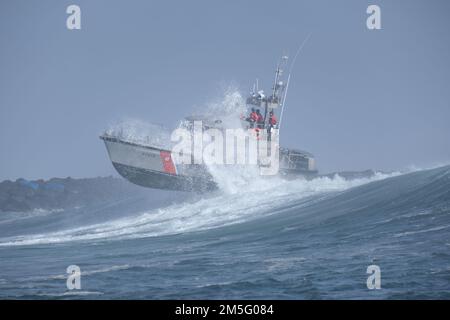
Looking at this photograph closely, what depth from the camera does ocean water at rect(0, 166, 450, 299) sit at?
10344 millimetres

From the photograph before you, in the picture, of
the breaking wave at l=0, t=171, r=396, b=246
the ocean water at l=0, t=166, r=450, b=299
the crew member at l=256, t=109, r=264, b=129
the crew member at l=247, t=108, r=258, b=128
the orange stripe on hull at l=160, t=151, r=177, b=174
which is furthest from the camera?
the crew member at l=256, t=109, r=264, b=129

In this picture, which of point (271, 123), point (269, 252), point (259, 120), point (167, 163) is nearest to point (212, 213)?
point (167, 163)

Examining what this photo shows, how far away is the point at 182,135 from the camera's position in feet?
113

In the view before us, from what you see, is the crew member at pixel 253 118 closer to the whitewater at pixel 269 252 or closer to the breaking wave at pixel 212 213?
the breaking wave at pixel 212 213

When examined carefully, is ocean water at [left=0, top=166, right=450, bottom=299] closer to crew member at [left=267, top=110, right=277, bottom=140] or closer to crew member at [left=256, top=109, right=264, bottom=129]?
crew member at [left=267, top=110, right=277, bottom=140]

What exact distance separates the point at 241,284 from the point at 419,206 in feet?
29.2

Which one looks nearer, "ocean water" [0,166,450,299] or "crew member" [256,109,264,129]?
"ocean water" [0,166,450,299]

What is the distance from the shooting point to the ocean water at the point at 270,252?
1034 centimetres

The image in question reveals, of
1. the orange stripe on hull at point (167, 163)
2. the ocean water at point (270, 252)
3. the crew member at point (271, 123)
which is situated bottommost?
the ocean water at point (270, 252)

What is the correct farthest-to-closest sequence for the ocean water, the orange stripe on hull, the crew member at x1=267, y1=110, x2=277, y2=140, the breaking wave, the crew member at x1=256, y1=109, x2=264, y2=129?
the crew member at x1=256, y1=109, x2=264, y2=129 < the crew member at x1=267, y1=110, x2=277, y2=140 < the orange stripe on hull < the breaking wave < the ocean water

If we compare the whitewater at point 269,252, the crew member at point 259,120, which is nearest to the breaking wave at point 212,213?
the whitewater at point 269,252

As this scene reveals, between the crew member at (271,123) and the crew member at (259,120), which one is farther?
the crew member at (259,120)

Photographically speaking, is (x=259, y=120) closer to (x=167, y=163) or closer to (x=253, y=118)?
(x=253, y=118)

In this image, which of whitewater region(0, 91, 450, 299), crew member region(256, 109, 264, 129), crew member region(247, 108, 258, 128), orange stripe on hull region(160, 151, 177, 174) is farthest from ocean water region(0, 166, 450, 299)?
crew member region(256, 109, 264, 129)
